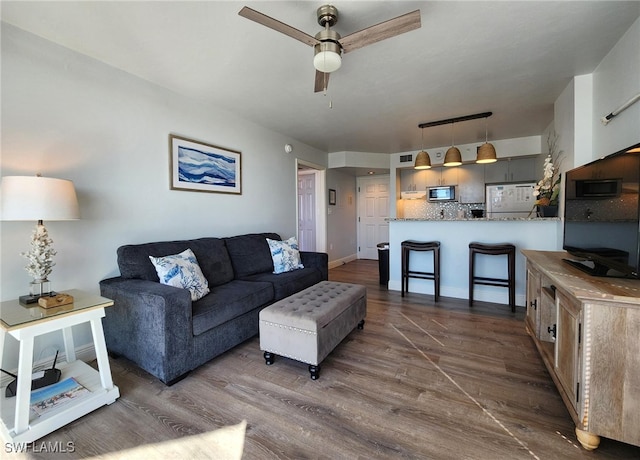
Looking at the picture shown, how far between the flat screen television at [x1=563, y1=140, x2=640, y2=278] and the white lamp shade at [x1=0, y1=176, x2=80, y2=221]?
10.3 feet

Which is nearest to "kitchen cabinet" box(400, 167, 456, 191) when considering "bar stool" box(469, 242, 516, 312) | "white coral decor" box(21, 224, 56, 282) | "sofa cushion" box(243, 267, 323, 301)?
"bar stool" box(469, 242, 516, 312)

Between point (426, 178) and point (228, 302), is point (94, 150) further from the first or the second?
point (426, 178)

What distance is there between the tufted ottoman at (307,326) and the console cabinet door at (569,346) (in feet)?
4.41

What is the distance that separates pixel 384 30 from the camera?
1.60m

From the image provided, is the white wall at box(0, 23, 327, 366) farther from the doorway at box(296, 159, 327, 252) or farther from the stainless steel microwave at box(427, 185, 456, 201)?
the stainless steel microwave at box(427, 185, 456, 201)

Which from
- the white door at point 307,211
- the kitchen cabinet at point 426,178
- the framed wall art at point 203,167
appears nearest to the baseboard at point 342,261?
the white door at point 307,211

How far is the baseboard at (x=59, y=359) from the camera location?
1792 mm

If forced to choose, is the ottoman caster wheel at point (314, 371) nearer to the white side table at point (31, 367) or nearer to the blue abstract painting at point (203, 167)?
the white side table at point (31, 367)

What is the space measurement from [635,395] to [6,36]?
13.1 ft

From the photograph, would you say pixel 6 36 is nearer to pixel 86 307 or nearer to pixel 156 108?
Answer: pixel 156 108

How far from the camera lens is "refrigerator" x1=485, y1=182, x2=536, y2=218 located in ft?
16.7

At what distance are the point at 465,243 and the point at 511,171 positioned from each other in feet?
8.33

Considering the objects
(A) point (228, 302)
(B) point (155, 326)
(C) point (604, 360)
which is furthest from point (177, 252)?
(C) point (604, 360)

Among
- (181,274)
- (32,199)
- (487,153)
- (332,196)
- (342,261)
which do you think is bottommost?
(342,261)
